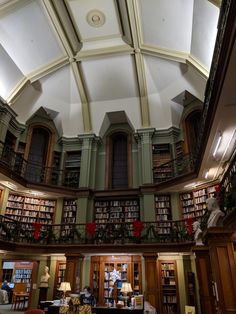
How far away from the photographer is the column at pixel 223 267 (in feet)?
15.4

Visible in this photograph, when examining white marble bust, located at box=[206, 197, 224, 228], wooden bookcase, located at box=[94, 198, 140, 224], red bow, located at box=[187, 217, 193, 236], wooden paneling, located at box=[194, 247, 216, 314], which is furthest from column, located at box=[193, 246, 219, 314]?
wooden bookcase, located at box=[94, 198, 140, 224]

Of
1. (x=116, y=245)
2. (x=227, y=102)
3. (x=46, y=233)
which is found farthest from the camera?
(x=46, y=233)

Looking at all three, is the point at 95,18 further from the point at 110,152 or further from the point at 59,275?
the point at 59,275

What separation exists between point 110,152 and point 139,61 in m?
4.18

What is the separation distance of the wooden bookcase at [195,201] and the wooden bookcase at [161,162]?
1121mm

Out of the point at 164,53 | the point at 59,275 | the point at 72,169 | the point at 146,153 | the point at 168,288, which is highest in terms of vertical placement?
the point at 164,53

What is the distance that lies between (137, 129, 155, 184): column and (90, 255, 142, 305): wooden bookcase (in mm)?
3084

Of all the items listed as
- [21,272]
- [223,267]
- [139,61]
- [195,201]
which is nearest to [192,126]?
[195,201]

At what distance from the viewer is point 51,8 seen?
8719 mm

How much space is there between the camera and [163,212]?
9.84 m

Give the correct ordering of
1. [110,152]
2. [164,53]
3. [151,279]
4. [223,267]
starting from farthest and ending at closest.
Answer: [110,152] < [164,53] < [151,279] < [223,267]

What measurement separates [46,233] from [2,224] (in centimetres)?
169

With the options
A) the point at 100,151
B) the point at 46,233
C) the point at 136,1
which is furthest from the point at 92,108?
the point at 46,233

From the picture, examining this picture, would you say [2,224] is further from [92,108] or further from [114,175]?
[92,108]
